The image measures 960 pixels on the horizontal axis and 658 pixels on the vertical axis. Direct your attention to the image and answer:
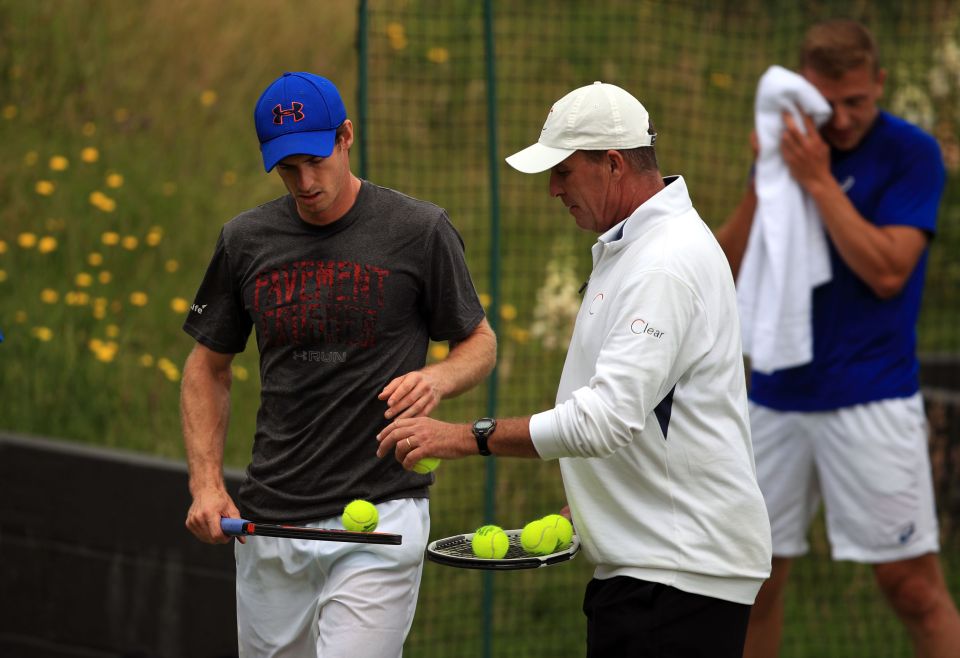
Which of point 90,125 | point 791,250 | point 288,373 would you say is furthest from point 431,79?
point 288,373

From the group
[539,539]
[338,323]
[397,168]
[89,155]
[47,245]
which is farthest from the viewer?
[397,168]

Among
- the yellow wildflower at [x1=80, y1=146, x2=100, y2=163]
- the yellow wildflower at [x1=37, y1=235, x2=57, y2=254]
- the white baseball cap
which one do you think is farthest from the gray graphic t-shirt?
the yellow wildflower at [x1=80, y1=146, x2=100, y2=163]

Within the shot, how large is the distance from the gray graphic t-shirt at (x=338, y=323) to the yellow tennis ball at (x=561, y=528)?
1.65 ft

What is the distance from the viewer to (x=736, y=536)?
360cm

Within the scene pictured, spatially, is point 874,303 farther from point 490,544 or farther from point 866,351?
point 490,544

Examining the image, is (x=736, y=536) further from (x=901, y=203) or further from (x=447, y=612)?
(x=447, y=612)

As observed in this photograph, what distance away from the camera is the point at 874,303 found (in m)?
5.38

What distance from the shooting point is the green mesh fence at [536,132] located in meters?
7.16

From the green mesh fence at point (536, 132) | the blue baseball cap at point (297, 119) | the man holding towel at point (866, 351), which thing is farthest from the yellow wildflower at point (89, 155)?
the blue baseball cap at point (297, 119)

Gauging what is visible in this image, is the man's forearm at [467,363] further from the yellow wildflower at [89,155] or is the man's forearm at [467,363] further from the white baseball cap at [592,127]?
the yellow wildflower at [89,155]

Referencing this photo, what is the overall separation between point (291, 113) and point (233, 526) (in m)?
1.11

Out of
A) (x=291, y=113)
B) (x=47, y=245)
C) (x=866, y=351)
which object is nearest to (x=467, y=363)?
(x=291, y=113)

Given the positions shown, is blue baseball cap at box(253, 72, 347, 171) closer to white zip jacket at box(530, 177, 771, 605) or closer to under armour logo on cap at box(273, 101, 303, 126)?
under armour logo on cap at box(273, 101, 303, 126)

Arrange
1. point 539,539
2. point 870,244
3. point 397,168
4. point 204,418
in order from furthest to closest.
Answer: point 397,168, point 870,244, point 204,418, point 539,539
